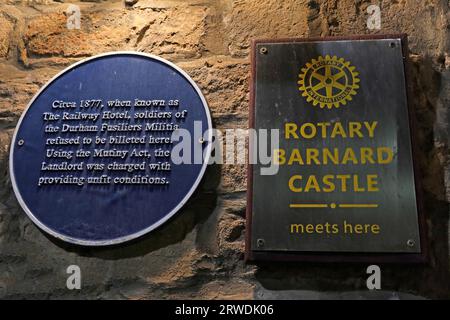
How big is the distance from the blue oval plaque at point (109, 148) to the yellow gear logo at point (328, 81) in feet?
1.11

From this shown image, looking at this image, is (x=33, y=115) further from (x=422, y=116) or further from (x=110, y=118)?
(x=422, y=116)

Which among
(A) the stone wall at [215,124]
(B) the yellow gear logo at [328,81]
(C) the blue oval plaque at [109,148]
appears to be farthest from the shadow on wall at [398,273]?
(C) the blue oval plaque at [109,148]

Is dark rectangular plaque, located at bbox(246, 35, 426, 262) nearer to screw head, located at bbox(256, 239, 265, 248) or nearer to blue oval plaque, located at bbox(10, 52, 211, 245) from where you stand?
screw head, located at bbox(256, 239, 265, 248)

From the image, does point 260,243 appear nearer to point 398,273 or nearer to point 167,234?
point 167,234

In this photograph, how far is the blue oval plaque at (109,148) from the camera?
1.26 meters

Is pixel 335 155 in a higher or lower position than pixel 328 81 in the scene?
lower

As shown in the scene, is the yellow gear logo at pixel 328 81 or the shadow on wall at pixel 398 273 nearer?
the shadow on wall at pixel 398 273

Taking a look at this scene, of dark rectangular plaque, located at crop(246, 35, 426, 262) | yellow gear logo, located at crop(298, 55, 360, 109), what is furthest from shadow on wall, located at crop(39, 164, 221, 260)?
yellow gear logo, located at crop(298, 55, 360, 109)

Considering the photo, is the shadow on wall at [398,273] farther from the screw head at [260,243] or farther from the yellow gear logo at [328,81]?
the yellow gear logo at [328,81]

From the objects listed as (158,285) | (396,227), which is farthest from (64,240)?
(396,227)

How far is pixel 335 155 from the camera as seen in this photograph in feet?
4.07

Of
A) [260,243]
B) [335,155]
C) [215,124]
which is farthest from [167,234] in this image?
[335,155]

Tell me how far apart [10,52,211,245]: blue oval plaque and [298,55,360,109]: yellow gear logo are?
338mm

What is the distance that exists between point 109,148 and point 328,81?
0.74 metres
